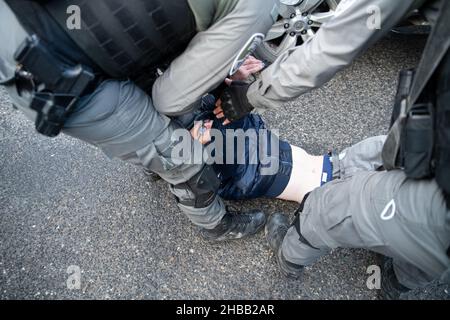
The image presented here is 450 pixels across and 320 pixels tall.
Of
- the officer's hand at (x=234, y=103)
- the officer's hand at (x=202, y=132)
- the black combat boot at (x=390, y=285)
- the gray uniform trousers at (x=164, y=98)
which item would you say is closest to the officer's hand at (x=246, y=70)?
the officer's hand at (x=234, y=103)

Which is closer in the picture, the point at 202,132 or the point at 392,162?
the point at 392,162

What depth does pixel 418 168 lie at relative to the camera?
112cm

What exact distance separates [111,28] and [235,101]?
0.65 meters

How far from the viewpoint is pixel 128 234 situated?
2.04 meters

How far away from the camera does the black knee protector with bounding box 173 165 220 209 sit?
1659 millimetres

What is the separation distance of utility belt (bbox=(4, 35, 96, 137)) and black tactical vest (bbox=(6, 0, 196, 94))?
0.19 feet

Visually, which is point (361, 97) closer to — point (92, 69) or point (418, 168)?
point (418, 168)

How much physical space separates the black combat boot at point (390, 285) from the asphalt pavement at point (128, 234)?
9 cm

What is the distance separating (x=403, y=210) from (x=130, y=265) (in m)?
1.37

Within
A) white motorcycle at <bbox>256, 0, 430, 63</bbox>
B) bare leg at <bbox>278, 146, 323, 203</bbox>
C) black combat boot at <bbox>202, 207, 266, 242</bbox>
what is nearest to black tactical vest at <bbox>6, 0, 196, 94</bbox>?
black combat boot at <bbox>202, 207, 266, 242</bbox>

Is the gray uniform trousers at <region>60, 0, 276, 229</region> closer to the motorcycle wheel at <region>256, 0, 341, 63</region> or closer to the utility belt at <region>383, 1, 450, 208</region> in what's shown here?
the utility belt at <region>383, 1, 450, 208</region>

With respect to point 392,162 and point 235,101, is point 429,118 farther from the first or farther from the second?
point 235,101

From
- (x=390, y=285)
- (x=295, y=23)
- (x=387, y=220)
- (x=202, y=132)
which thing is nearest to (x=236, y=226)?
(x=202, y=132)
